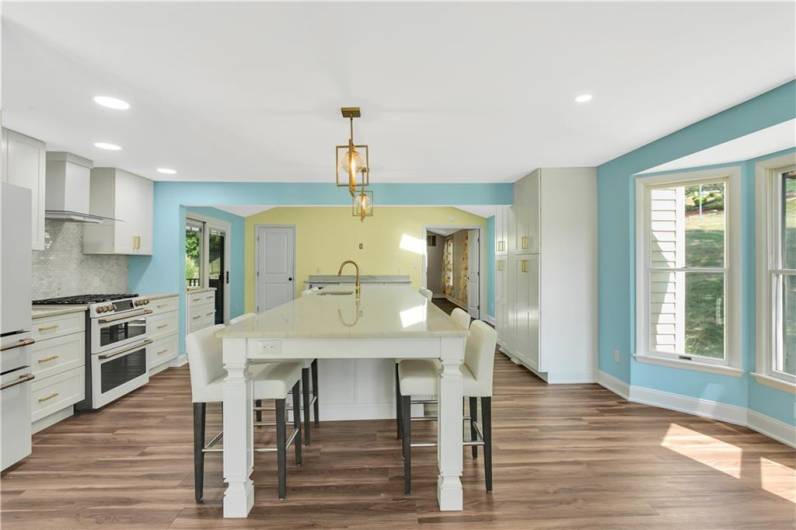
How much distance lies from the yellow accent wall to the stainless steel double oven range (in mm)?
3949

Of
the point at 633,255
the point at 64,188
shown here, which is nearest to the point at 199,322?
the point at 64,188

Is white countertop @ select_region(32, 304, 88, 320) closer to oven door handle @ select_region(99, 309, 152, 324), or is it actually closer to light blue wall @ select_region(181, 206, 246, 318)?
oven door handle @ select_region(99, 309, 152, 324)

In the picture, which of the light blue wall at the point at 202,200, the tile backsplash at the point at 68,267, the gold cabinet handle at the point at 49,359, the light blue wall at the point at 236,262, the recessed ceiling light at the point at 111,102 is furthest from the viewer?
the light blue wall at the point at 236,262

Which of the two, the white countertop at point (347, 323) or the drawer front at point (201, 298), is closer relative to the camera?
the white countertop at point (347, 323)

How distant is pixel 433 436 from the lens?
114 inches

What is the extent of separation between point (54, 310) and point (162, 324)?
4.98 feet

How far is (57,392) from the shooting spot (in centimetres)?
308

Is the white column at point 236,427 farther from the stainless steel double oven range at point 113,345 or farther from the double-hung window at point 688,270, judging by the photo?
the double-hung window at point 688,270

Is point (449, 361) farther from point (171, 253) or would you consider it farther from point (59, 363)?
point (171, 253)

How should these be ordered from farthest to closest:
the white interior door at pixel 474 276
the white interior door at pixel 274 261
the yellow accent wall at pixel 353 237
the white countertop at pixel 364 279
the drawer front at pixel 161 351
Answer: the white interior door at pixel 474 276
the white interior door at pixel 274 261
the yellow accent wall at pixel 353 237
the white countertop at pixel 364 279
the drawer front at pixel 161 351

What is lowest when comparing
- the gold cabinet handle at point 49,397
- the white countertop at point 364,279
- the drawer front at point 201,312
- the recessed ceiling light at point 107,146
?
the gold cabinet handle at point 49,397

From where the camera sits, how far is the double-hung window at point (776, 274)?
285 centimetres

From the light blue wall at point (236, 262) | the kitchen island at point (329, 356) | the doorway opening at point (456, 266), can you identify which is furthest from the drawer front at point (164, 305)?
the doorway opening at point (456, 266)

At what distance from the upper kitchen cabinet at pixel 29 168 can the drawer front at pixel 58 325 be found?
0.65 meters
